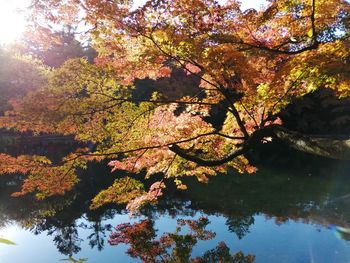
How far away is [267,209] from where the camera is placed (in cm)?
976

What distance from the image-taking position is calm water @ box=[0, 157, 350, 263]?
7.21m

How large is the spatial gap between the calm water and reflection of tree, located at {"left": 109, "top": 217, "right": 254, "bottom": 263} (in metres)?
0.02

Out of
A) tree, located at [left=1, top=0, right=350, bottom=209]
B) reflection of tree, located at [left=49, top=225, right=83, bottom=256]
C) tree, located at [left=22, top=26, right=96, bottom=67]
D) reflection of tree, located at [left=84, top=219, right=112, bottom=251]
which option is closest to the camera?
tree, located at [left=1, top=0, right=350, bottom=209]

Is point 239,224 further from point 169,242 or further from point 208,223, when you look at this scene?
point 169,242

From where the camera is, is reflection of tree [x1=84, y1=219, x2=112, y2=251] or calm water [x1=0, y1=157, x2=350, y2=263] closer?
calm water [x1=0, y1=157, x2=350, y2=263]

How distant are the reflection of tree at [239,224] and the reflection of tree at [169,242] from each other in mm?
608

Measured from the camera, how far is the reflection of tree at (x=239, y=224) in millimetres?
8195

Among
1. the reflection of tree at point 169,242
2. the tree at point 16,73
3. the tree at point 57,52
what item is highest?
the tree at point 57,52

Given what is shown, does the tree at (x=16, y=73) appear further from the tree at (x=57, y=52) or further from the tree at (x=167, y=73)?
the tree at (x=167, y=73)

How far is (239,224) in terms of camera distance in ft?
28.7

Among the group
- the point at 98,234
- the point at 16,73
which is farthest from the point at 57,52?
the point at 98,234

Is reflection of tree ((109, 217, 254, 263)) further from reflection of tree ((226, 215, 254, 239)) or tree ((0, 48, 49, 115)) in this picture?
tree ((0, 48, 49, 115))

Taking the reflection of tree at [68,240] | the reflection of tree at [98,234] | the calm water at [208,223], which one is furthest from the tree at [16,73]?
the reflection of tree at [98,234]

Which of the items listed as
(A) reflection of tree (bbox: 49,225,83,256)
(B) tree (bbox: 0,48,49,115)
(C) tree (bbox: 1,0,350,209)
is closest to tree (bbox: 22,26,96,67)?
(B) tree (bbox: 0,48,49,115)
